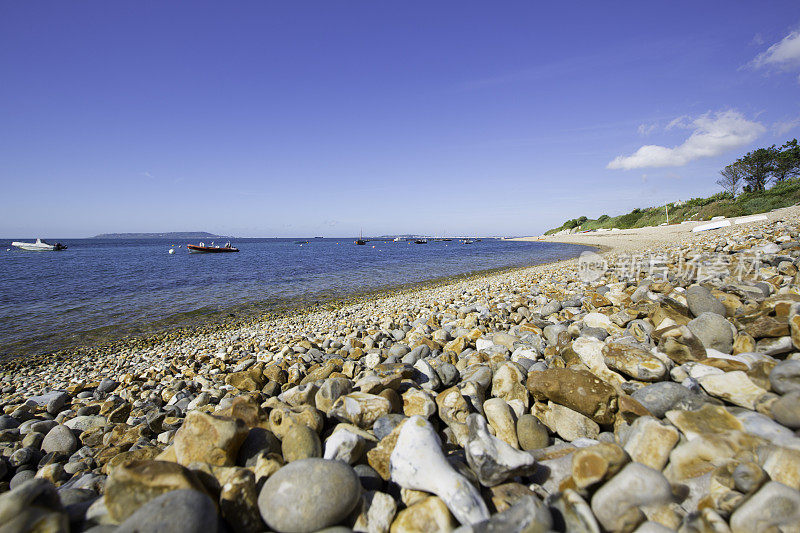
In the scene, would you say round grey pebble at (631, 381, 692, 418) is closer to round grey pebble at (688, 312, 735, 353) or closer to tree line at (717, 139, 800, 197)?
round grey pebble at (688, 312, 735, 353)

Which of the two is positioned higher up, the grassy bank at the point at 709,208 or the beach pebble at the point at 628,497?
the grassy bank at the point at 709,208

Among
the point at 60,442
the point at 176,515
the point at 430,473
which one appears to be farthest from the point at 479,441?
the point at 60,442

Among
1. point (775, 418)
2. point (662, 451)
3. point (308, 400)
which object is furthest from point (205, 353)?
point (775, 418)

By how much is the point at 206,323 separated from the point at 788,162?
239 feet

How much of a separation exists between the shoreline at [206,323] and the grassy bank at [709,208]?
41539mm

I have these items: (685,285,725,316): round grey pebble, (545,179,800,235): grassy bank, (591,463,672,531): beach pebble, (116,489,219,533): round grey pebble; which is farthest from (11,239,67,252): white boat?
(545,179,800,235): grassy bank

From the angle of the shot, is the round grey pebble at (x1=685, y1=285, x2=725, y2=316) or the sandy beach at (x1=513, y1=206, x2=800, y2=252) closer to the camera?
the round grey pebble at (x1=685, y1=285, x2=725, y2=316)

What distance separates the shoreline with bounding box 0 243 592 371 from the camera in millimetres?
8977

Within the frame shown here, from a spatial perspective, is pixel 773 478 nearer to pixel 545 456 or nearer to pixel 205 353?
pixel 545 456

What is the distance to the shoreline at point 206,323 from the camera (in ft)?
29.5

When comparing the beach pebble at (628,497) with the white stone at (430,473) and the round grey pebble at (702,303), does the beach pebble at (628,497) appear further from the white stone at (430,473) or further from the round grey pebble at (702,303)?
the round grey pebble at (702,303)

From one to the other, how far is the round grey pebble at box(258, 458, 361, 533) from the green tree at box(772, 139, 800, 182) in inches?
2851

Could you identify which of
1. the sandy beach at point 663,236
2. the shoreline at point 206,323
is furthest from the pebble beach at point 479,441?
the sandy beach at point 663,236

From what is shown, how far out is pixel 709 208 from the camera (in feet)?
157
